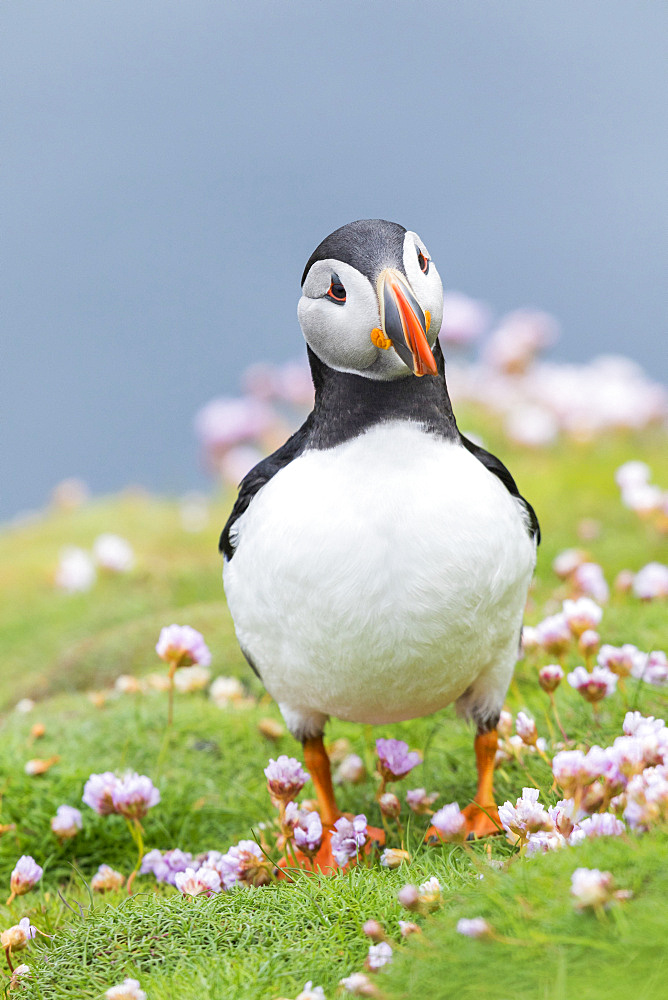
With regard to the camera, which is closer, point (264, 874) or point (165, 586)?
point (264, 874)

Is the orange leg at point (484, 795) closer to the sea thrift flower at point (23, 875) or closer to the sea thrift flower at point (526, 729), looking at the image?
the sea thrift flower at point (526, 729)

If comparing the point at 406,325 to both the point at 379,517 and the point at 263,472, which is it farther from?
the point at 263,472

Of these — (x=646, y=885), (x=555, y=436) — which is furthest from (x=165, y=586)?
(x=646, y=885)

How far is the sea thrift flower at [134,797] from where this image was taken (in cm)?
372

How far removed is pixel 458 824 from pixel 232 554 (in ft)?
4.56

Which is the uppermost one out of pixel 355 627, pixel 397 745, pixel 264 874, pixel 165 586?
pixel 165 586

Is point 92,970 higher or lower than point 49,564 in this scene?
lower

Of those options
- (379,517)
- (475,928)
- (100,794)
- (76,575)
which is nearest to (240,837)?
(100,794)

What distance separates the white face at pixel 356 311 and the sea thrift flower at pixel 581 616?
1407 millimetres

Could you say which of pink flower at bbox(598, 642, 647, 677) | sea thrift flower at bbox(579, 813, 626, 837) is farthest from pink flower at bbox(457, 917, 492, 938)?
pink flower at bbox(598, 642, 647, 677)

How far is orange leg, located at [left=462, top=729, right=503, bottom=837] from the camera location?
142 inches

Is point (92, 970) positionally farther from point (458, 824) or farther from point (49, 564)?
point (49, 564)

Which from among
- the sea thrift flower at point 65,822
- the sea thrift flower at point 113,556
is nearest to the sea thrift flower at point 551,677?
the sea thrift flower at point 65,822

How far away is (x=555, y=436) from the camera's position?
38.5 ft
